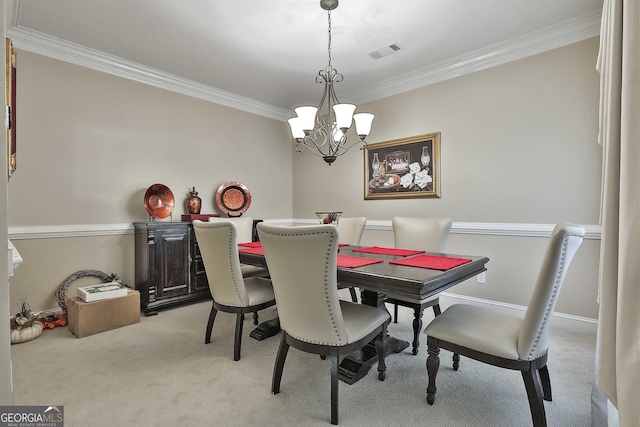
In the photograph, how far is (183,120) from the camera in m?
3.78

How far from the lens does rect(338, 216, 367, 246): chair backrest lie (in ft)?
9.90

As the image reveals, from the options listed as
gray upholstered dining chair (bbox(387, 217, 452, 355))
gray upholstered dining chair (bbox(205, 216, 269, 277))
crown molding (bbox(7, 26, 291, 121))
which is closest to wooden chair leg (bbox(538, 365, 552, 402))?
gray upholstered dining chair (bbox(387, 217, 452, 355))

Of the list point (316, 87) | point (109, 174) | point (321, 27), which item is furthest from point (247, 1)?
point (109, 174)

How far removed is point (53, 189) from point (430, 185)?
148 inches

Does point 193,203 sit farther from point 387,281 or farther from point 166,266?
point 387,281

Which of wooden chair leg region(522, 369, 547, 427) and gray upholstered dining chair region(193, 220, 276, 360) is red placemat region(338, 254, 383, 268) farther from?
wooden chair leg region(522, 369, 547, 427)

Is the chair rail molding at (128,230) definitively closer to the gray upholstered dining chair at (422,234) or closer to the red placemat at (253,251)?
the gray upholstered dining chair at (422,234)

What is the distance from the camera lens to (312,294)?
1526 mm

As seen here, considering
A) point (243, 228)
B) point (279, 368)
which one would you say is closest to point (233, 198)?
point (243, 228)

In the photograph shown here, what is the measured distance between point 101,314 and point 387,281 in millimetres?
2521

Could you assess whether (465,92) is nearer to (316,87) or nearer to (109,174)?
(316,87)

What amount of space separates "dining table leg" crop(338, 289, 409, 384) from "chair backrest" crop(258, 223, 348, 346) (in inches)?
20.0

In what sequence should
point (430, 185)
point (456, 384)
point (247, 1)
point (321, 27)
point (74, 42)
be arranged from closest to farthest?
point (456, 384), point (247, 1), point (321, 27), point (74, 42), point (430, 185)

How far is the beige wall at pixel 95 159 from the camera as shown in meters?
2.80
